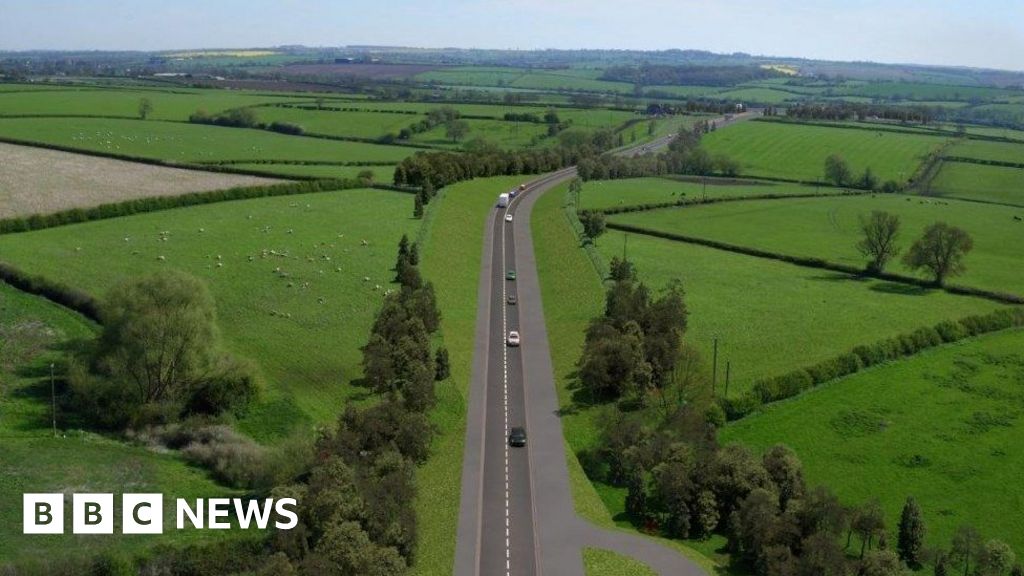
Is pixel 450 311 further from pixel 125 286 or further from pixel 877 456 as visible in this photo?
pixel 877 456

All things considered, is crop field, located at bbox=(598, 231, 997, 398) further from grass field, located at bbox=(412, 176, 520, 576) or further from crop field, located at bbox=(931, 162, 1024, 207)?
crop field, located at bbox=(931, 162, 1024, 207)

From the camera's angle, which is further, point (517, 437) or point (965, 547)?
point (517, 437)

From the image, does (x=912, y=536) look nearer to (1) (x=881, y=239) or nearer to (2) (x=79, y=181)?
(1) (x=881, y=239)

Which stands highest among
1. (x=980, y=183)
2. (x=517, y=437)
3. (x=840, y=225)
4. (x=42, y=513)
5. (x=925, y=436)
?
(x=980, y=183)

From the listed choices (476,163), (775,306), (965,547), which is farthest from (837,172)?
(965,547)

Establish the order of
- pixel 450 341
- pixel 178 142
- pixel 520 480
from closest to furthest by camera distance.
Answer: pixel 520 480, pixel 450 341, pixel 178 142

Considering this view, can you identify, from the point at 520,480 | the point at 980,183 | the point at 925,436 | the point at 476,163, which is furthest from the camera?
the point at 980,183

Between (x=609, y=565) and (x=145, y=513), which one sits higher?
(x=145, y=513)

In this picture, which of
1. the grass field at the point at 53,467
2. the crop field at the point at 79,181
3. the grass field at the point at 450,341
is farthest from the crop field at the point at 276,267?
the crop field at the point at 79,181

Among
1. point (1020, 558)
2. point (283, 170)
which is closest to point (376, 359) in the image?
point (1020, 558)
